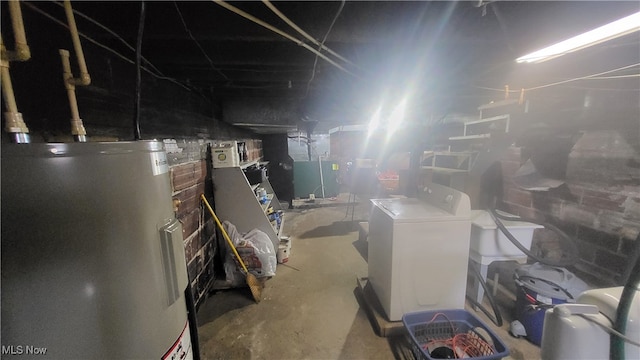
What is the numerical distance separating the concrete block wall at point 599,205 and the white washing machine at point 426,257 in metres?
0.99

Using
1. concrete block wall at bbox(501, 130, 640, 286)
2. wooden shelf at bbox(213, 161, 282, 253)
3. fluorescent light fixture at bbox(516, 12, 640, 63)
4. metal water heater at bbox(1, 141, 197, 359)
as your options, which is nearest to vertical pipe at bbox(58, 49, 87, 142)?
metal water heater at bbox(1, 141, 197, 359)

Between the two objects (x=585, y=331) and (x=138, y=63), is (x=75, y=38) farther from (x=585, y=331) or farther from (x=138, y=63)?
(x=585, y=331)

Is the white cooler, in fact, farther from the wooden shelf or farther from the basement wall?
the basement wall

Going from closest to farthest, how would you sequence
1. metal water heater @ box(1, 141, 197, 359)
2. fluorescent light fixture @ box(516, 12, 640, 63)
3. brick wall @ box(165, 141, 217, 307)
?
metal water heater @ box(1, 141, 197, 359), fluorescent light fixture @ box(516, 12, 640, 63), brick wall @ box(165, 141, 217, 307)

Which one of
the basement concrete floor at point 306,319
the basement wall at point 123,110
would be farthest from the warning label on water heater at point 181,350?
the basement concrete floor at point 306,319

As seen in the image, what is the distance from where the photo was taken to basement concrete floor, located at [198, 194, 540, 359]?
1.65 m

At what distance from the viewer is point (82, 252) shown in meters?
0.57

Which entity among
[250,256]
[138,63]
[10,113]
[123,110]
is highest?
[138,63]

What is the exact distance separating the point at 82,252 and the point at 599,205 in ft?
9.80

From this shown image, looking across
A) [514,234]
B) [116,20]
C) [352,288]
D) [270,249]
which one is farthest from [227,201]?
[514,234]

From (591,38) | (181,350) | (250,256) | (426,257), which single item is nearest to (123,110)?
(181,350)

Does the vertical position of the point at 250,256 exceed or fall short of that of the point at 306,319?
it exceeds it

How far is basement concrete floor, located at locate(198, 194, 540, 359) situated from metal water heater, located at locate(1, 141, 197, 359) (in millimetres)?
1242

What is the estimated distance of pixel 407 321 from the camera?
5.23ft
